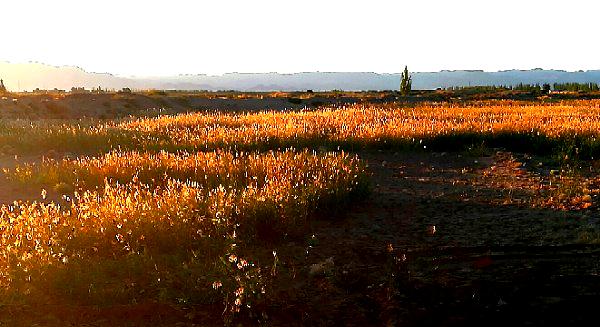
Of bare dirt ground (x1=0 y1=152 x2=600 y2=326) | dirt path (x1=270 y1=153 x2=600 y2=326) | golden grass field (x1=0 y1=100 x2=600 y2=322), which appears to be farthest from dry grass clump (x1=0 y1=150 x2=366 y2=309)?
dirt path (x1=270 y1=153 x2=600 y2=326)

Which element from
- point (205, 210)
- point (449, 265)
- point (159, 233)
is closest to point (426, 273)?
point (449, 265)

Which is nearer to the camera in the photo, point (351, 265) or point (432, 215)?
point (351, 265)

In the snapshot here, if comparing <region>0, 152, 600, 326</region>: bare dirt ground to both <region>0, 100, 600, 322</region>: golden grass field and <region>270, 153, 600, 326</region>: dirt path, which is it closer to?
<region>270, 153, 600, 326</region>: dirt path

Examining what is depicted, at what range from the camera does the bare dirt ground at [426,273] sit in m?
4.10

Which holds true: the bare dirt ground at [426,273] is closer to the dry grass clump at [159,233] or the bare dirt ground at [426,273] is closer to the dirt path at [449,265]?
the dirt path at [449,265]

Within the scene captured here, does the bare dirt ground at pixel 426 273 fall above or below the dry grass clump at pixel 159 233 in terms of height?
below

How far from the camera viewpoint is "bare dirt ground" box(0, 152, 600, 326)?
4.10m

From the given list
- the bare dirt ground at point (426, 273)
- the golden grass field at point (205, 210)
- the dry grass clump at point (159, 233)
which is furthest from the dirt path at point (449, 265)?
the dry grass clump at point (159, 233)

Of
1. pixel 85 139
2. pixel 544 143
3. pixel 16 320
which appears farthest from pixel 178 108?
pixel 16 320

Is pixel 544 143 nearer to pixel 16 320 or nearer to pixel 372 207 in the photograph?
pixel 372 207

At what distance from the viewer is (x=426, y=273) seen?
4.93 meters

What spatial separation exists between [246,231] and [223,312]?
2055 mm

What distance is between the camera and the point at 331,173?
29.6 feet

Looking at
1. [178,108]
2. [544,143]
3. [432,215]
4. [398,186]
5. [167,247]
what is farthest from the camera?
[178,108]
